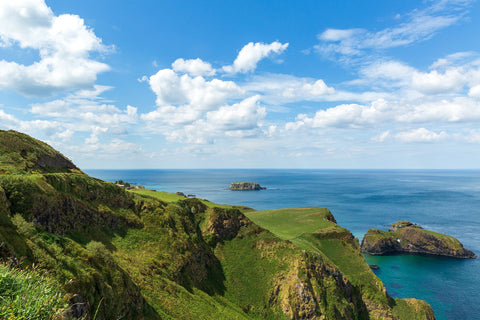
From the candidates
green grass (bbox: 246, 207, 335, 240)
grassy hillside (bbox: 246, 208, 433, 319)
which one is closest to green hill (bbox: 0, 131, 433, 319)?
grassy hillside (bbox: 246, 208, 433, 319)

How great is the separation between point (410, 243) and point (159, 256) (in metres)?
127

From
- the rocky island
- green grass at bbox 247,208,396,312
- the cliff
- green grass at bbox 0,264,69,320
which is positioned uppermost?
the cliff

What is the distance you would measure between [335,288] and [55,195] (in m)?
59.0

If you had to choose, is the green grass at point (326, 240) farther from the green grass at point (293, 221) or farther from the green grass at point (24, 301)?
the green grass at point (24, 301)

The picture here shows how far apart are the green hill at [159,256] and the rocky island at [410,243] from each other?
45324 mm

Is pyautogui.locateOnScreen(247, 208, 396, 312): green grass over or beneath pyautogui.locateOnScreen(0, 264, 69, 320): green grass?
beneath

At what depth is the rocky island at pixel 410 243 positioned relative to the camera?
359ft

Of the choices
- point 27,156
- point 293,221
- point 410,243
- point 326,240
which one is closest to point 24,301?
point 27,156

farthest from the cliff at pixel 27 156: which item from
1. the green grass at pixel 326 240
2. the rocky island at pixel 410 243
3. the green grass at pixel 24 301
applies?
the rocky island at pixel 410 243

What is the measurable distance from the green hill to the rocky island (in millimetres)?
45324

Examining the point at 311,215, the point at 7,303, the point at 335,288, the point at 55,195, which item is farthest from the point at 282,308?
the point at 311,215

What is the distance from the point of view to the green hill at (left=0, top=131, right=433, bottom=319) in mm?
23031

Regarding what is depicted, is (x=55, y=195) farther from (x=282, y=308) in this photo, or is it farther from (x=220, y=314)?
(x=282, y=308)

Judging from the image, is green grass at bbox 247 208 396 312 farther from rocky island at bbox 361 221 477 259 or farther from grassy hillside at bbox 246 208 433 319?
rocky island at bbox 361 221 477 259
